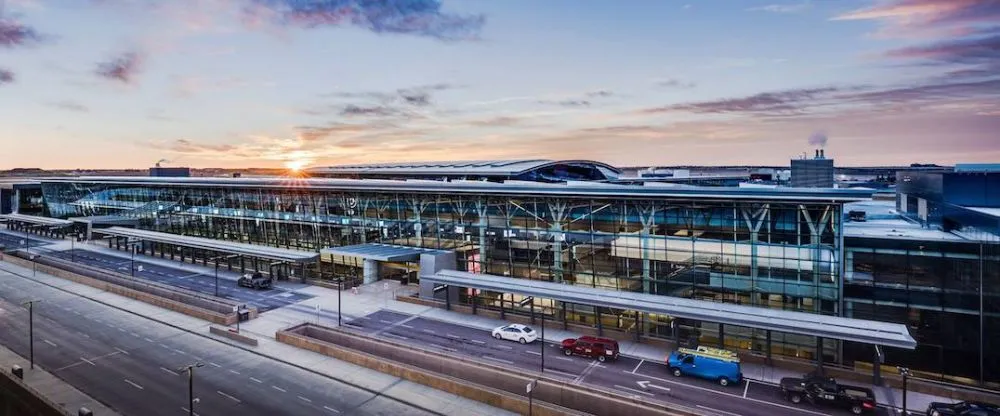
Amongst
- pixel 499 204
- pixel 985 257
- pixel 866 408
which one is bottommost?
pixel 866 408

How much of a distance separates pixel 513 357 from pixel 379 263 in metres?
31.9

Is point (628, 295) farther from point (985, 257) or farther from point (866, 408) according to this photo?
point (985, 257)

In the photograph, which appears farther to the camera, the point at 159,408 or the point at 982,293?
the point at 982,293

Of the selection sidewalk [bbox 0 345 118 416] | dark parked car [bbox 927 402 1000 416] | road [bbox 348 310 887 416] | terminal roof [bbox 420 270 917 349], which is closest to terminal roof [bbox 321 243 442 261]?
terminal roof [bbox 420 270 917 349]

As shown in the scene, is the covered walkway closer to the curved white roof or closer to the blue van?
the curved white roof

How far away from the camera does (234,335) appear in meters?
46.6

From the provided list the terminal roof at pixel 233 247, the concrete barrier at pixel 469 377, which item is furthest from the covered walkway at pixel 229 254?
the concrete barrier at pixel 469 377

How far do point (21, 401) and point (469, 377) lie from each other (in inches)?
1113

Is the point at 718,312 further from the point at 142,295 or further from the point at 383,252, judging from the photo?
the point at 142,295

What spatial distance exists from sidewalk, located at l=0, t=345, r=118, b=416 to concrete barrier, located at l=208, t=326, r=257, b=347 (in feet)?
37.6

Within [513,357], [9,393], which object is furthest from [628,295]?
[9,393]

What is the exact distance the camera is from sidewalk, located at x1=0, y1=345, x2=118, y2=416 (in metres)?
33.2

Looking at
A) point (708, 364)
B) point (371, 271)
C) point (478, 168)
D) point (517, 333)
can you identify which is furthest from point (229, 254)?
point (708, 364)

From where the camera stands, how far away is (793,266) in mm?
45375
